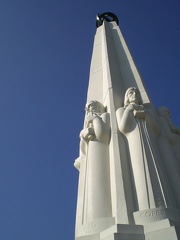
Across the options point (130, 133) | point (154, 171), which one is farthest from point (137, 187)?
point (130, 133)

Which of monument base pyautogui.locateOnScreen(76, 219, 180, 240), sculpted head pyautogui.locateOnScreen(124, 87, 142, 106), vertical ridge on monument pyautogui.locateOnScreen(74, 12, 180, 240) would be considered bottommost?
monument base pyautogui.locateOnScreen(76, 219, 180, 240)

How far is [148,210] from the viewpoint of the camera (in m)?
4.05

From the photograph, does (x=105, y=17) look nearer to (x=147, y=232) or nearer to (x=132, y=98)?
(x=132, y=98)

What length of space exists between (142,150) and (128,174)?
599 mm

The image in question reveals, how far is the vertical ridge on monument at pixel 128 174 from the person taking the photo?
395 centimetres

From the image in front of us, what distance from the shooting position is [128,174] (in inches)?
190

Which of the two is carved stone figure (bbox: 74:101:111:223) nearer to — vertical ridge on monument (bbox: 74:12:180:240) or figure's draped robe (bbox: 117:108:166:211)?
vertical ridge on monument (bbox: 74:12:180:240)

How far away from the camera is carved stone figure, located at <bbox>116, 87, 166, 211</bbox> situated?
14.2ft

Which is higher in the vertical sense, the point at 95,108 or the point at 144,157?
the point at 95,108

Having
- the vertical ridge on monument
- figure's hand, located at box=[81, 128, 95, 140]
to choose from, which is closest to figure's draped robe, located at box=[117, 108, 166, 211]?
the vertical ridge on monument

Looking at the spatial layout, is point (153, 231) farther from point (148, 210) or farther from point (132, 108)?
point (132, 108)

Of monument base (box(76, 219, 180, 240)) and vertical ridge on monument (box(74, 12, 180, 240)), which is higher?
vertical ridge on monument (box(74, 12, 180, 240))

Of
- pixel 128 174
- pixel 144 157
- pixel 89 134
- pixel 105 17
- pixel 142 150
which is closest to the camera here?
pixel 128 174

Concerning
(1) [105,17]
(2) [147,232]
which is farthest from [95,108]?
(1) [105,17]
